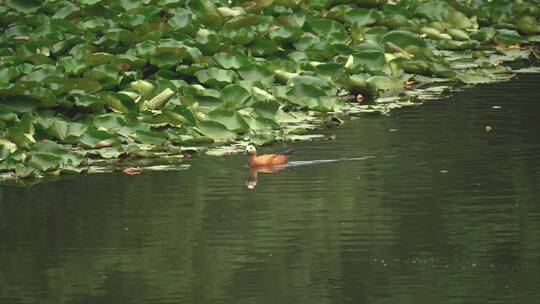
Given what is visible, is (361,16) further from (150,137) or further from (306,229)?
(306,229)

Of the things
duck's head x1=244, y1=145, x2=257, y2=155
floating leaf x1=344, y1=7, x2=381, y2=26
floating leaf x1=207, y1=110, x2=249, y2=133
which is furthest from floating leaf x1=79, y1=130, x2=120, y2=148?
floating leaf x1=344, y1=7, x2=381, y2=26

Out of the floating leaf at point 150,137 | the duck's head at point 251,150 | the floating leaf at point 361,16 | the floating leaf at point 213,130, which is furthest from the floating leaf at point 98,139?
the floating leaf at point 361,16

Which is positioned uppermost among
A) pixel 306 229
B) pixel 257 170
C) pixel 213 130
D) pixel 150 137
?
pixel 306 229

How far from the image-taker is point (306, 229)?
33.2 feet

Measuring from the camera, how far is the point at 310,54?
16.4m

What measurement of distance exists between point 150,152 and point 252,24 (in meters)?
4.43

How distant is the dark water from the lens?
8.73 m

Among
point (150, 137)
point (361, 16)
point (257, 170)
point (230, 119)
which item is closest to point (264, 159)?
point (257, 170)

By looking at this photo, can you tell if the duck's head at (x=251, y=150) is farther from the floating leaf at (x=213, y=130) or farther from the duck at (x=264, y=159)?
the floating leaf at (x=213, y=130)

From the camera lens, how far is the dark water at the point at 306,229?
8727mm

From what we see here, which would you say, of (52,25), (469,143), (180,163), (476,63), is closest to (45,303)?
(180,163)

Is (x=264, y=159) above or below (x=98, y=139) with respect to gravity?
above

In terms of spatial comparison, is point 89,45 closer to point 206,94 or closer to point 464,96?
point 206,94

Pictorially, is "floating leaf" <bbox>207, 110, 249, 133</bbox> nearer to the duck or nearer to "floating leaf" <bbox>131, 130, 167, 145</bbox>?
"floating leaf" <bbox>131, 130, 167, 145</bbox>
